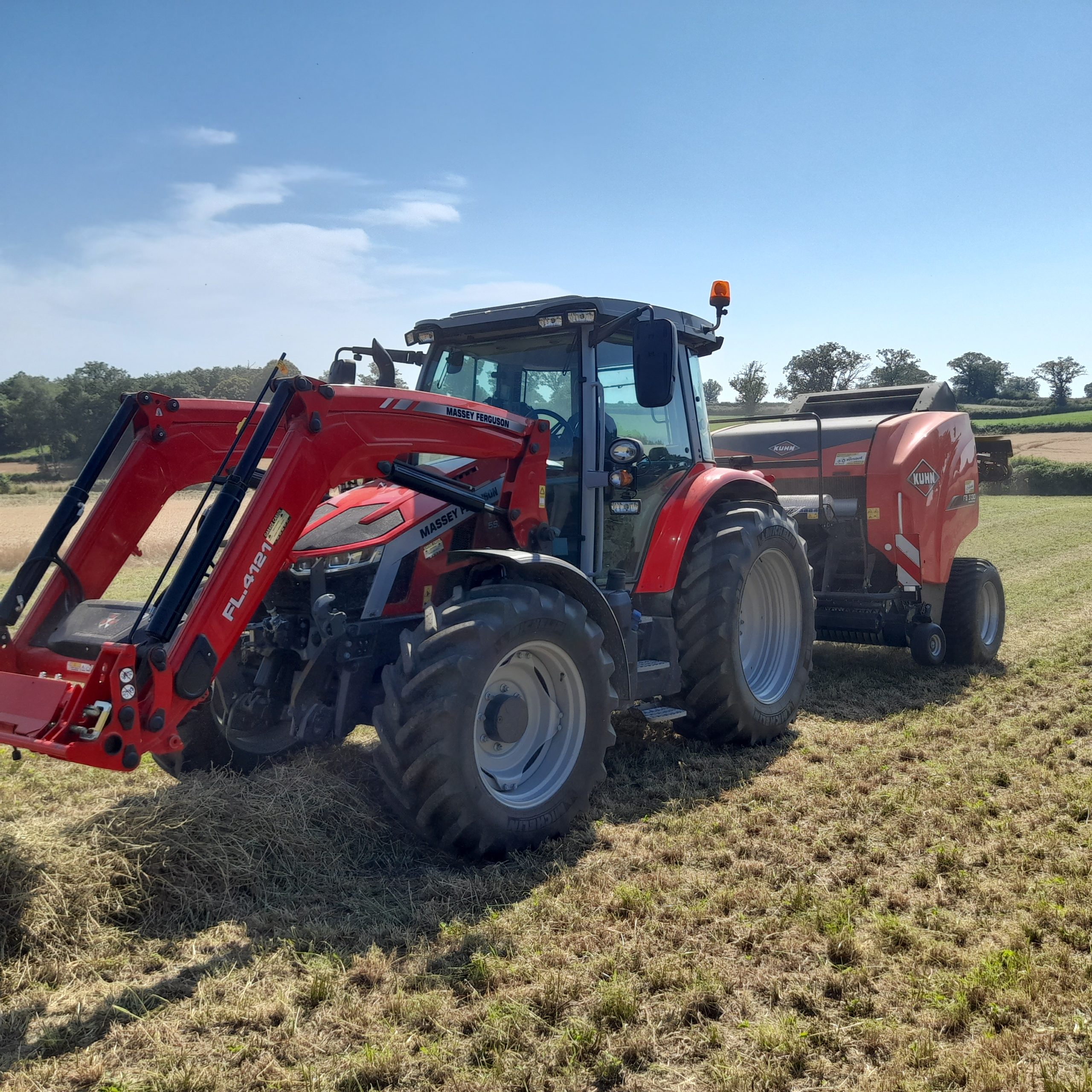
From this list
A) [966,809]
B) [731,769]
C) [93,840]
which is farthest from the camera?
[731,769]

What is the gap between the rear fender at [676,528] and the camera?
217 inches

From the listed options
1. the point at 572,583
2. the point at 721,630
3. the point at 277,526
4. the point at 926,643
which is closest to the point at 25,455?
the point at 926,643

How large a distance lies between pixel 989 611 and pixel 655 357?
551 centimetres

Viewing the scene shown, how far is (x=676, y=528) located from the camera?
5590mm

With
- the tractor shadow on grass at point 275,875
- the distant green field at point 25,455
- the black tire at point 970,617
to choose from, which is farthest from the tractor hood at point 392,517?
the distant green field at point 25,455

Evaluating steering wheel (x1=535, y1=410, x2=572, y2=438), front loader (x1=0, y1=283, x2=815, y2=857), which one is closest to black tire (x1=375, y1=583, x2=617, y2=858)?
front loader (x1=0, y1=283, x2=815, y2=857)

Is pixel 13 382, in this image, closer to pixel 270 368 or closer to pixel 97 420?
pixel 97 420

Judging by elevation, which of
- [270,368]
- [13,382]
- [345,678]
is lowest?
[345,678]

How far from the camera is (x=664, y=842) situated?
4.30m

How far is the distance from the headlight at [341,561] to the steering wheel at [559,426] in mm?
1321

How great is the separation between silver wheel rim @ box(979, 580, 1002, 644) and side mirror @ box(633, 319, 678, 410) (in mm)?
4889

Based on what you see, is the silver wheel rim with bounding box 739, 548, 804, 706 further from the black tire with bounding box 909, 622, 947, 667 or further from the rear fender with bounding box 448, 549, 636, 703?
the black tire with bounding box 909, 622, 947, 667

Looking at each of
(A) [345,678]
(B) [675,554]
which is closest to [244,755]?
(A) [345,678]

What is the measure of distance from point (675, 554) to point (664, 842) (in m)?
1.80
